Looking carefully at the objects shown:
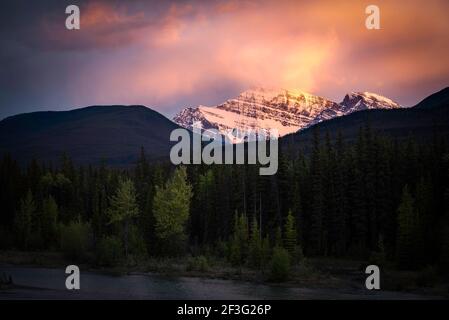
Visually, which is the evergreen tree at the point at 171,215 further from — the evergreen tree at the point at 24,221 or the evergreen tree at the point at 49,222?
the evergreen tree at the point at 24,221

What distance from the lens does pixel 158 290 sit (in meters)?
53.8

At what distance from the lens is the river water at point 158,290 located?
156 ft

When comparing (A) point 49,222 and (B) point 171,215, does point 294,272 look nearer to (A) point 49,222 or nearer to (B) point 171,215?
(B) point 171,215

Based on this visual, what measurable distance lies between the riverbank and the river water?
101 inches

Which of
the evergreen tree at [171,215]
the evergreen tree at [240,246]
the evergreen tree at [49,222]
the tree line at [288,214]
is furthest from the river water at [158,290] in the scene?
the evergreen tree at [49,222]

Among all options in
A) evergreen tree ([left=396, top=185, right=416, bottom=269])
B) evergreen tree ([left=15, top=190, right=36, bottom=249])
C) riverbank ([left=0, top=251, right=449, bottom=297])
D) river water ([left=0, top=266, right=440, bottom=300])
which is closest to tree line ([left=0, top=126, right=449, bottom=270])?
evergreen tree ([left=396, top=185, right=416, bottom=269])

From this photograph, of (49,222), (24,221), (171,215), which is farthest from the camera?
(49,222)

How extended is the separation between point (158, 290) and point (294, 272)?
61.0 ft

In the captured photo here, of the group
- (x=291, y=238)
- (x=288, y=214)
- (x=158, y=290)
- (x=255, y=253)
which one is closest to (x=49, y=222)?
(x=288, y=214)

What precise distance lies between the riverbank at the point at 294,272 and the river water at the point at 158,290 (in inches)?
Result: 101

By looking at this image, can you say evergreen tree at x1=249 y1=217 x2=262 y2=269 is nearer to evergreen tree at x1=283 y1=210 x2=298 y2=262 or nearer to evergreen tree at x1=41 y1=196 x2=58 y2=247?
evergreen tree at x1=283 y1=210 x2=298 y2=262
